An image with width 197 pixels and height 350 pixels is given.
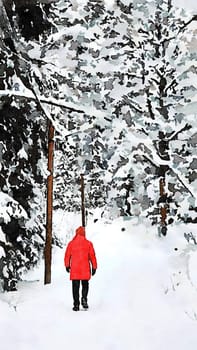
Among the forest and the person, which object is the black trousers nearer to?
the person

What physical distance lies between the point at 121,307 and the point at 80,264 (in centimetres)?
126

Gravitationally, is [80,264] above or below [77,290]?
above

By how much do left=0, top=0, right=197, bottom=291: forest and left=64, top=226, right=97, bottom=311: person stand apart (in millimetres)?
1533

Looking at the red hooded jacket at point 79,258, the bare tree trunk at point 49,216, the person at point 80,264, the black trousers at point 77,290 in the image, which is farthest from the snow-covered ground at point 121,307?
the red hooded jacket at point 79,258

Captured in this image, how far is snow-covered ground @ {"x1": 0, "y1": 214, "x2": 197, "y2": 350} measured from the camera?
8625mm

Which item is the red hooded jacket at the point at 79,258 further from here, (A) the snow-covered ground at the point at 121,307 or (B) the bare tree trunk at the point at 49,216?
(B) the bare tree trunk at the point at 49,216

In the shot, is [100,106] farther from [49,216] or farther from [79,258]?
[49,216]

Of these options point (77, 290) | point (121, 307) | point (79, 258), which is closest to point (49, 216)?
point (79, 258)

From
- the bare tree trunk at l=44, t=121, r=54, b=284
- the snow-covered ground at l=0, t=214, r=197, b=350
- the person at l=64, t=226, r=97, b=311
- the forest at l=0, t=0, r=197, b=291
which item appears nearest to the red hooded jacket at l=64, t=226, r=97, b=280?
the person at l=64, t=226, r=97, b=311

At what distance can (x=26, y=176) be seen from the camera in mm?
14391

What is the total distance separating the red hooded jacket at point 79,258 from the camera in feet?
39.7

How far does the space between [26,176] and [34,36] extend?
138 inches

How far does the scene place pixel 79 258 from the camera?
1220cm

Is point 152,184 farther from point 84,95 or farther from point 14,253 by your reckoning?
point 84,95
